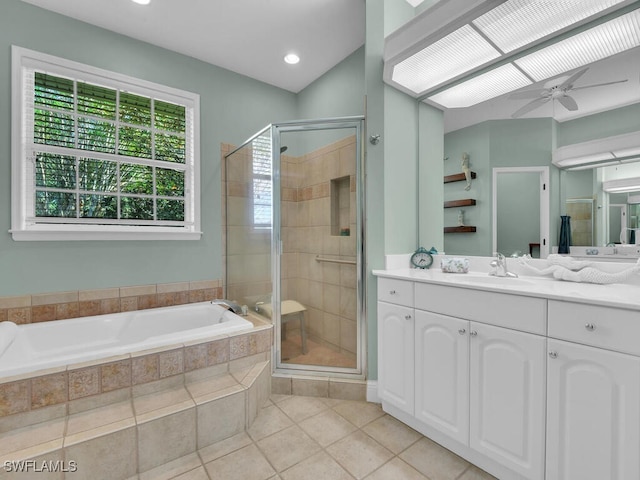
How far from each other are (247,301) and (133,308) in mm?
933

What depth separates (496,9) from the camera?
4.73ft

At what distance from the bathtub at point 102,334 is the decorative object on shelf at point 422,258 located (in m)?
1.26

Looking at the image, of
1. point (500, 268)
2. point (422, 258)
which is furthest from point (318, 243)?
point (500, 268)

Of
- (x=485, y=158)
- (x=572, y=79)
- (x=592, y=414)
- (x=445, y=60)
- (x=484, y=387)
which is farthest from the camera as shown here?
(x=485, y=158)

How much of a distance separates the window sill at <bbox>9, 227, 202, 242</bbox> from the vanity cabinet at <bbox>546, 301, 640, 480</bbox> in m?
2.68

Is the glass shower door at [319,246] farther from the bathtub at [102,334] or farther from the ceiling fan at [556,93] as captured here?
the ceiling fan at [556,93]

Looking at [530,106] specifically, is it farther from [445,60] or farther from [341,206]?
[341,206]

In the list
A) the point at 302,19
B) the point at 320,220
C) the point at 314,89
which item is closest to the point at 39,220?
the point at 320,220

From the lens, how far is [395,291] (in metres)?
1.78

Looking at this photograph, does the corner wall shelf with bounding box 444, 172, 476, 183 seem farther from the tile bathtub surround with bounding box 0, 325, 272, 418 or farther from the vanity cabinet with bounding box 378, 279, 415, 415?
the tile bathtub surround with bounding box 0, 325, 272, 418

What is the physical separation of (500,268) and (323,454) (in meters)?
1.44

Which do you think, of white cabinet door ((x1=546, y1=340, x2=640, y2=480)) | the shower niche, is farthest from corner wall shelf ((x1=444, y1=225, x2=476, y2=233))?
white cabinet door ((x1=546, y1=340, x2=640, y2=480))

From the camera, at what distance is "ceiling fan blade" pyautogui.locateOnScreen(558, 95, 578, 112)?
1.57 metres

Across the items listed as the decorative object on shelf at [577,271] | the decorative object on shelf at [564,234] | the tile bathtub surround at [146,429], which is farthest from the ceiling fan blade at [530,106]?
the tile bathtub surround at [146,429]
